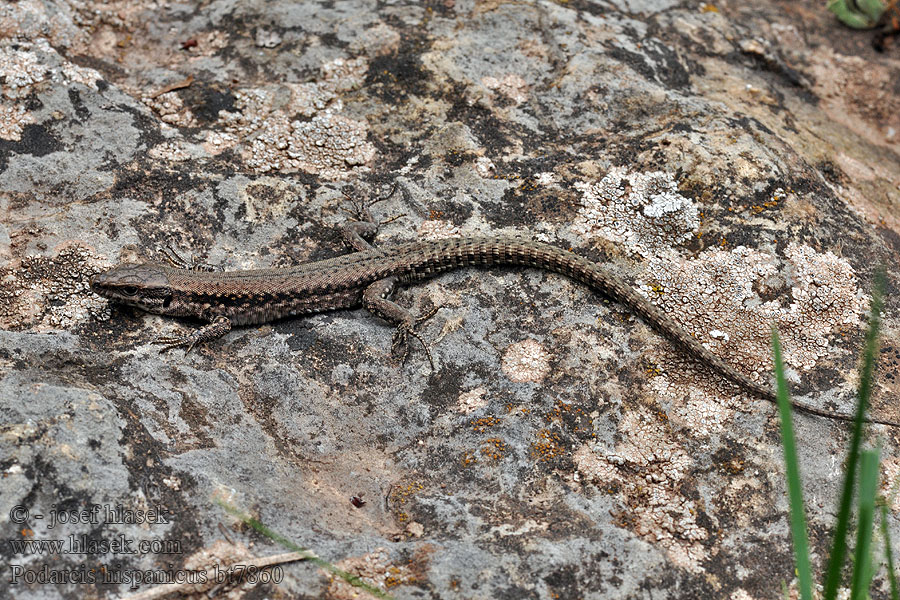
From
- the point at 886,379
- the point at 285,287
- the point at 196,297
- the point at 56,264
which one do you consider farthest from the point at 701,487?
the point at 56,264

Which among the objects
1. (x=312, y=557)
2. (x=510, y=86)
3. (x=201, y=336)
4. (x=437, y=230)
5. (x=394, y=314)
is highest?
(x=510, y=86)

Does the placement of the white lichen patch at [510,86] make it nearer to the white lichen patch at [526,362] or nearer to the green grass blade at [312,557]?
the white lichen patch at [526,362]

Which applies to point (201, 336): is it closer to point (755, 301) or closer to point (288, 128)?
point (288, 128)

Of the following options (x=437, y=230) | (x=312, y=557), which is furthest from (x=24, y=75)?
(x=312, y=557)

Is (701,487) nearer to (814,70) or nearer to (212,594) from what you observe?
(212,594)

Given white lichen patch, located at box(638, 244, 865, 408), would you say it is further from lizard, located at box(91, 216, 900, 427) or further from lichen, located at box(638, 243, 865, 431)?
lizard, located at box(91, 216, 900, 427)
